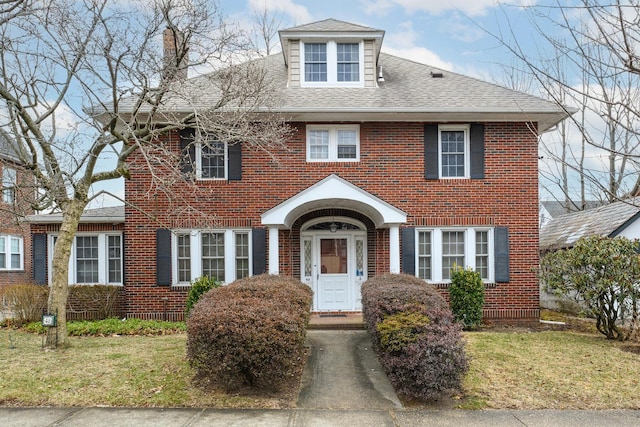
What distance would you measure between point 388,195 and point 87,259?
8.68m

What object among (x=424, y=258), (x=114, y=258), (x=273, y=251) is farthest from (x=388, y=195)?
(x=114, y=258)

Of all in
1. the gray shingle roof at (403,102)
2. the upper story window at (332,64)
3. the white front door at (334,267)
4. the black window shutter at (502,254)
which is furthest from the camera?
the upper story window at (332,64)

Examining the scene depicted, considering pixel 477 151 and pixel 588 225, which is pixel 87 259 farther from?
pixel 588 225

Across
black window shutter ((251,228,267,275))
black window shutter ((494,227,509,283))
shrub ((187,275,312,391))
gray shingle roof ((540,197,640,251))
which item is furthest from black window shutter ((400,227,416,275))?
shrub ((187,275,312,391))

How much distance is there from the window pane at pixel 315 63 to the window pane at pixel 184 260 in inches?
212

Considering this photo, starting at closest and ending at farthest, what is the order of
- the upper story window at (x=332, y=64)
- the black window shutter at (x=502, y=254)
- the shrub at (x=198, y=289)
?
the shrub at (x=198, y=289)
the black window shutter at (x=502, y=254)
the upper story window at (x=332, y=64)

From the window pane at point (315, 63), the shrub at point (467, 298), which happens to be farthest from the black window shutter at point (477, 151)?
the window pane at point (315, 63)

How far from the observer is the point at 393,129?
1261 cm

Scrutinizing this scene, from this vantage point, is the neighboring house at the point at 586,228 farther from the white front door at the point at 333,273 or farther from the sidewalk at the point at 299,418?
the sidewalk at the point at 299,418

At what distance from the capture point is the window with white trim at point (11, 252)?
70.4 ft

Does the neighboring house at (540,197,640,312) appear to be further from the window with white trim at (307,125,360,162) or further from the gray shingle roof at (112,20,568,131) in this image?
the window with white trim at (307,125,360,162)

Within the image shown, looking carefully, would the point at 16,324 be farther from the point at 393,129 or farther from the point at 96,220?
the point at 393,129

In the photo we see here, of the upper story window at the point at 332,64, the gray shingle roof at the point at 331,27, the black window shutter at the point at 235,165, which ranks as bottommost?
the black window shutter at the point at 235,165

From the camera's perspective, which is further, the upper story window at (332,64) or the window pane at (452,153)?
the upper story window at (332,64)
